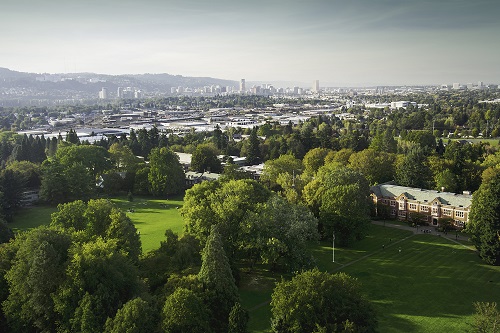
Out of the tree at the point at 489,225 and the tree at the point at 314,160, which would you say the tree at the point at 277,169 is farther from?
the tree at the point at 489,225

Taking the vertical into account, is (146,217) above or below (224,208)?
below

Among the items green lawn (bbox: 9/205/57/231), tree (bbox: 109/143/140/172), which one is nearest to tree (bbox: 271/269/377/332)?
green lawn (bbox: 9/205/57/231)

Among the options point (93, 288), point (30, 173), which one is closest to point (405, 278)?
point (93, 288)

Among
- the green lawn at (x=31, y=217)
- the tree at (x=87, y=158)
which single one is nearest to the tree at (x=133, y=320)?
the green lawn at (x=31, y=217)

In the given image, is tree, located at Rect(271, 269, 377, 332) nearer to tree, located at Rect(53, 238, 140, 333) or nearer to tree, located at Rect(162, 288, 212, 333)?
tree, located at Rect(162, 288, 212, 333)

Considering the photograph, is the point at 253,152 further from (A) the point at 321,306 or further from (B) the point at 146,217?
(A) the point at 321,306
